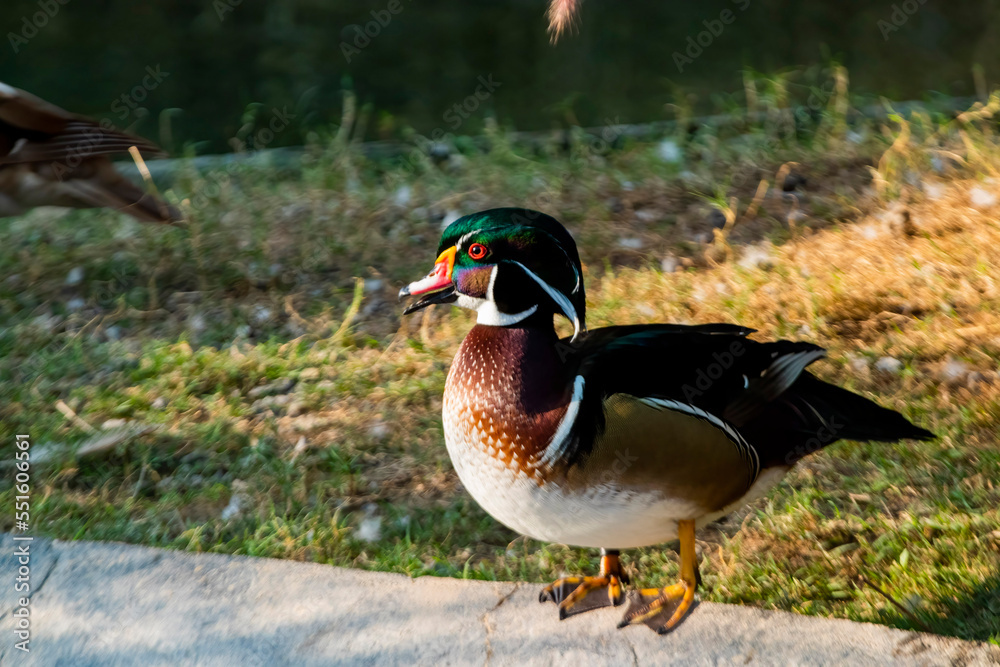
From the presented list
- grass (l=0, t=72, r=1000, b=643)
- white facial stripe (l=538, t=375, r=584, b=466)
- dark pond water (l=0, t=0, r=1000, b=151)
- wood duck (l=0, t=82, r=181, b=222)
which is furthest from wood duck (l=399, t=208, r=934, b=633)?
Answer: dark pond water (l=0, t=0, r=1000, b=151)

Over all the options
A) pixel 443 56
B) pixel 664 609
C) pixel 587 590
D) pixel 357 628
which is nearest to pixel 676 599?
pixel 664 609

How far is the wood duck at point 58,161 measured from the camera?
3041mm

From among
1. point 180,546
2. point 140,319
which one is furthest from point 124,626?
point 140,319

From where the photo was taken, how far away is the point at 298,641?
196cm

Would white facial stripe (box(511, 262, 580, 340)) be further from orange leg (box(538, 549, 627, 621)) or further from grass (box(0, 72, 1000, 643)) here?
grass (box(0, 72, 1000, 643))

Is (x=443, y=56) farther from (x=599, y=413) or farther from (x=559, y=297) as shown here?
(x=599, y=413)

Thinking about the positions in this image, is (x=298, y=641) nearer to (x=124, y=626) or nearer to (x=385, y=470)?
(x=124, y=626)

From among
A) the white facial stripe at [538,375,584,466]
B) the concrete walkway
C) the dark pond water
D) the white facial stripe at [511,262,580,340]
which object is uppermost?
the white facial stripe at [511,262,580,340]

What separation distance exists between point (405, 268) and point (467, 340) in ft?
6.11

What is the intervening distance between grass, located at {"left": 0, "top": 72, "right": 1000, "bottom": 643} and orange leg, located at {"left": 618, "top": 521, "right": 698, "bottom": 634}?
19 centimetres

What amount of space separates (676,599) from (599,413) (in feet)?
1.57

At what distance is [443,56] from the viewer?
19.8ft

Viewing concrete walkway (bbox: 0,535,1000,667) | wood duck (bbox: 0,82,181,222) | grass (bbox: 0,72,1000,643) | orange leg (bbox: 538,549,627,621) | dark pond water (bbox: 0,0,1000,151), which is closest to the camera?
concrete walkway (bbox: 0,535,1000,667)

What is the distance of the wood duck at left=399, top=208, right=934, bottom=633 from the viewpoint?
1.76 meters
